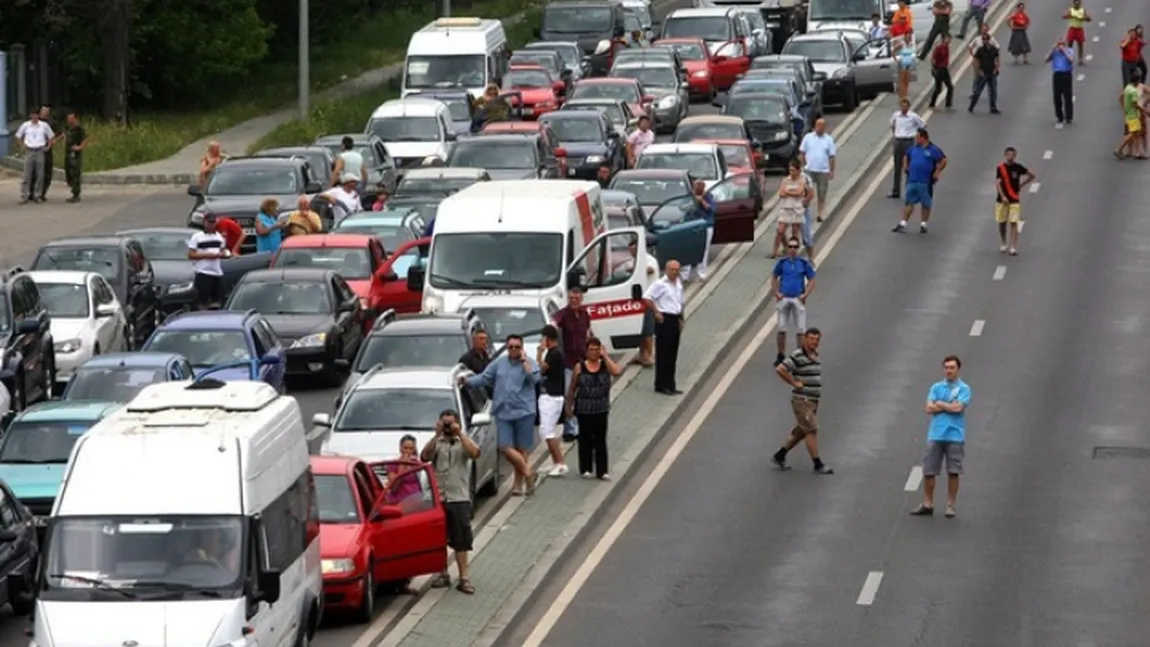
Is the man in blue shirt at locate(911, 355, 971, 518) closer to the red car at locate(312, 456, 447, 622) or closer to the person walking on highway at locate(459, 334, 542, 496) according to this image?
the person walking on highway at locate(459, 334, 542, 496)

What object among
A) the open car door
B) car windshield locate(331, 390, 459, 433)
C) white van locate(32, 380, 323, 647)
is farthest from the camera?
car windshield locate(331, 390, 459, 433)

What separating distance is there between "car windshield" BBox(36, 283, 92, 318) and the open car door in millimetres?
11163

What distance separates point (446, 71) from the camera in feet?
187

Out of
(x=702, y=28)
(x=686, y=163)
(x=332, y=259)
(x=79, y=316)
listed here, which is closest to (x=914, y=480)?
(x=79, y=316)

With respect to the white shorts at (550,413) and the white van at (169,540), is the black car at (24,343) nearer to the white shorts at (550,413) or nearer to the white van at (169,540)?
the white shorts at (550,413)

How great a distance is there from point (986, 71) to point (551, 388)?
29064mm

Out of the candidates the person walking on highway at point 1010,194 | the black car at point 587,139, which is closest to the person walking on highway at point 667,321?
the person walking on highway at point 1010,194

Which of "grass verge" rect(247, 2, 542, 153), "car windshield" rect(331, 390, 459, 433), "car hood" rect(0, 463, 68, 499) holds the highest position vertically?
"car windshield" rect(331, 390, 459, 433)

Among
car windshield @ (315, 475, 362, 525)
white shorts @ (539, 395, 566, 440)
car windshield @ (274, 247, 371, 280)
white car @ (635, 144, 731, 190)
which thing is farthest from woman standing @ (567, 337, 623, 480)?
white car @ (635, 144, 731, 190)

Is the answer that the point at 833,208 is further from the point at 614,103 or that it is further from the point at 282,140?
the point at 282,140

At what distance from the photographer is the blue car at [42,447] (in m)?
25.0

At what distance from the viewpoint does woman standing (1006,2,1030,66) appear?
63.0m

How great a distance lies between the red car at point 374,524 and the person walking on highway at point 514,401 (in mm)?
3065

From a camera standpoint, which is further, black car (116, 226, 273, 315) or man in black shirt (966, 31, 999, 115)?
man in black shirt (966, 31, 999, 115)
